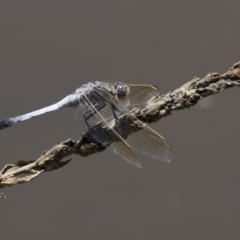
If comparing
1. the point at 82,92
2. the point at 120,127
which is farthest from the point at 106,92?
the point at 120,127

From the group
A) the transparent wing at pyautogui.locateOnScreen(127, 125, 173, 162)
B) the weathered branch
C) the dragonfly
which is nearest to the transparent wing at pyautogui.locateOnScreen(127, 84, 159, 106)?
the dragonfly

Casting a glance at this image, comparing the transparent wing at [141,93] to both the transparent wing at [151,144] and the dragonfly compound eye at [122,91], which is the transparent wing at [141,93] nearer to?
the dragonfly compound eye at [122,91]

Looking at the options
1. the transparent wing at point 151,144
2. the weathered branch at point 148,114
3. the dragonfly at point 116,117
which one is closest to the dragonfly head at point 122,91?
the dragonfly at point 116,117

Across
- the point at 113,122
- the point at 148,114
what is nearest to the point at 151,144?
the point at 113,122

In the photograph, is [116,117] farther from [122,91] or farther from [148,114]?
[148,114]

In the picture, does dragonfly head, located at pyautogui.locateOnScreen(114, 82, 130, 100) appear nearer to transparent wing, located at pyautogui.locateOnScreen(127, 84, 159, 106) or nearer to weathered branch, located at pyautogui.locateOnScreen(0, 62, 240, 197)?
transparent wing, located at pyautogui.locateOnScreen(127, 84, 159, 106)

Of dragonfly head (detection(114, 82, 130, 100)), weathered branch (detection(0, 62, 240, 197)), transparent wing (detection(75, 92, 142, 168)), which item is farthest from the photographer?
dragonfly head (detection(114, 82, 130, 100))
